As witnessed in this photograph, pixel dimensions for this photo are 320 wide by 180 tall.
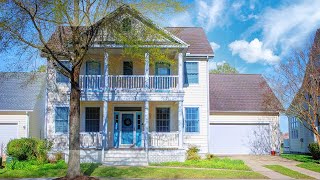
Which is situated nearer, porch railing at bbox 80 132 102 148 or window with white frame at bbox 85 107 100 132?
porch railing at bbox 80 132 102 148

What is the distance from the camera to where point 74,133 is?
14.1 metres

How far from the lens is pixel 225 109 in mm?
25938

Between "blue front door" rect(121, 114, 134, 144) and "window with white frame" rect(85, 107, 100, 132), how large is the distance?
5.11 ft

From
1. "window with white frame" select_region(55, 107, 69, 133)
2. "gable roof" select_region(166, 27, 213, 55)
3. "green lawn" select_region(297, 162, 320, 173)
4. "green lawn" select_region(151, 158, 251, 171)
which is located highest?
"gable roof" select_region(166, 27, 213, 55)

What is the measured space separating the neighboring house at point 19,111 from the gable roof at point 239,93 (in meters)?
11.8

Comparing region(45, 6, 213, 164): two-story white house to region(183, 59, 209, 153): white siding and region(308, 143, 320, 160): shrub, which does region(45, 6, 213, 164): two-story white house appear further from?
region(308, 143, 320, 160): shrub

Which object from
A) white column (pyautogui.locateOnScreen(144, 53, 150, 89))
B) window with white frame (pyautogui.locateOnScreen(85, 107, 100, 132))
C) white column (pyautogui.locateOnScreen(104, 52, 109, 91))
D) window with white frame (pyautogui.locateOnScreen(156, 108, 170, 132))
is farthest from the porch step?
white column (pyautogui.locateOnScreen(144, 53, 150, 89))

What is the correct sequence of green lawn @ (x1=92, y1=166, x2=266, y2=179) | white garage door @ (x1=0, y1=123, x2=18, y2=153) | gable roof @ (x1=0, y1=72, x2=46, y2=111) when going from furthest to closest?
1. gable roof @ (x1=0, y1=72, x2=46, y2=111)
2. white garage door @ (x1=0, y1=123, x2=18, y2=153)
3. green lawn @ (x1=92, y1=166, x2=266, y2=179)

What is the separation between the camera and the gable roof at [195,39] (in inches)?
929

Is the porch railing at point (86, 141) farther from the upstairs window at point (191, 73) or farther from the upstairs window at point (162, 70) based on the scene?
the upstairs window at point (191, 73)

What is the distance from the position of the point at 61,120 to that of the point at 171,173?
29.9ft

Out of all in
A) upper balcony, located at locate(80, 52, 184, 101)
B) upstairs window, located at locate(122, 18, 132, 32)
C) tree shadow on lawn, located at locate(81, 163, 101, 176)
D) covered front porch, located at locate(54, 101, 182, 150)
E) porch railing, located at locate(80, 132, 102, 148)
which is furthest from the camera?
covered front porch, located at locate(54, 101, 182, 150)

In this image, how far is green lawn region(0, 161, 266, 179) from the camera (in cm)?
1552

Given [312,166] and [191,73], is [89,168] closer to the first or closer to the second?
[191,73]
